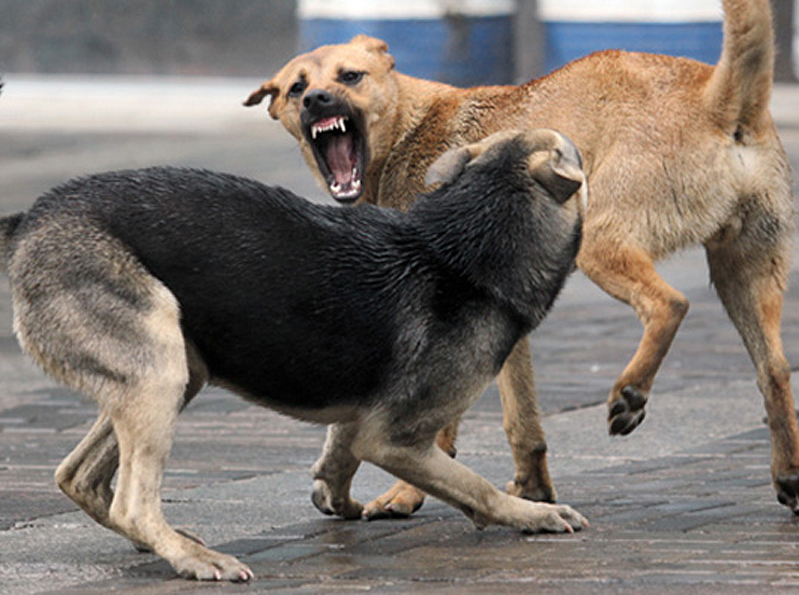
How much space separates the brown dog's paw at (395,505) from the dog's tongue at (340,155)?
140 cm

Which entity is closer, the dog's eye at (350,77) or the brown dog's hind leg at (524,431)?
the brown dog's hind leg at (524,431)

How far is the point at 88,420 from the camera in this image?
7.82 m

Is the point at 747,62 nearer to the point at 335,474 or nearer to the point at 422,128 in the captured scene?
the point at 422,128

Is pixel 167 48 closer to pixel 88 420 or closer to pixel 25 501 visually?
pixel 88 420

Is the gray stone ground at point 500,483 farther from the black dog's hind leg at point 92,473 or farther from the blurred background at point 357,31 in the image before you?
the blurred background at point 357,31

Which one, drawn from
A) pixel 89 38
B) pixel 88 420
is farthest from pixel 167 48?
pixel 88 420

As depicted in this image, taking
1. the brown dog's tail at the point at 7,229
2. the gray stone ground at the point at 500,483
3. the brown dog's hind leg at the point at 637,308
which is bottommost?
the gray stone ground at the point at 500,483

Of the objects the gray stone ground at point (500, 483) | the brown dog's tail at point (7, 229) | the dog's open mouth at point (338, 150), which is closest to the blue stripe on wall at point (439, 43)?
the gray stone ground at point (500, 483)

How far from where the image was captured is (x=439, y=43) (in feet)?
63.9

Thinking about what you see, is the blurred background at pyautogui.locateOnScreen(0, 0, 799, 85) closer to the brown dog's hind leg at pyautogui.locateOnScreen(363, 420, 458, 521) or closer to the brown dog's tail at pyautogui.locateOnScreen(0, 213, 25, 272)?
the brown dog's hind leg at pyautogui.locateOnScreen(363, 420, 458, 521)

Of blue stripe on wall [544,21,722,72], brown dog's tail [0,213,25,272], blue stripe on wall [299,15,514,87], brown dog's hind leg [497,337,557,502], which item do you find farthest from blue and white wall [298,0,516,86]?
brown dog's tail [0,213,25,272]

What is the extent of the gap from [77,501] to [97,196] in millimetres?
961

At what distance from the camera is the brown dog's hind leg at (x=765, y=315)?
6.16 m

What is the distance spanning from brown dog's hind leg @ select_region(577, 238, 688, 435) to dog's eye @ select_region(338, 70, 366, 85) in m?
1.15
